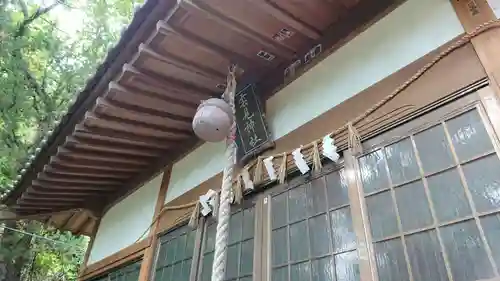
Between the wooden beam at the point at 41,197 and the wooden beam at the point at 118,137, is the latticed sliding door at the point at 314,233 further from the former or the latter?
the wooden beam at the point at 41,197

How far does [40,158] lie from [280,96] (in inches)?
146

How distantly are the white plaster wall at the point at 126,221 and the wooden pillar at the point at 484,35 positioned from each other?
4.28 meters

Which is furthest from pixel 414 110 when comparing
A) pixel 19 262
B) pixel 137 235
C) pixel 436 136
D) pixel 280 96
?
pixel 19 262

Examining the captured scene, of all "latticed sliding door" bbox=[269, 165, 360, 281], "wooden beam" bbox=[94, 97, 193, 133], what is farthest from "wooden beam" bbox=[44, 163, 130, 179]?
"latticed sliding door" bbox=[269, 165, 360, 281]

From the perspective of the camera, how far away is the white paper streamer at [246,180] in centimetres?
336

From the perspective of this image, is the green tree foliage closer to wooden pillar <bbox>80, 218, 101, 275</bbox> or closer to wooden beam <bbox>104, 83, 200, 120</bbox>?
wooden pillar <bbox>80, 218, 101, 275</bbox>

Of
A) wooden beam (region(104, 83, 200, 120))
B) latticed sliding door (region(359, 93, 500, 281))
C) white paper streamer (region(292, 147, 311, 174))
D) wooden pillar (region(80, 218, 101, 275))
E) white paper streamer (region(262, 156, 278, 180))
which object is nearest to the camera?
latticed sliding door (region(359, 93, 500, 281))

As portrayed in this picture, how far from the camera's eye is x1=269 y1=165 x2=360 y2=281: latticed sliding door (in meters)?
2.45

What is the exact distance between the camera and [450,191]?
203cm

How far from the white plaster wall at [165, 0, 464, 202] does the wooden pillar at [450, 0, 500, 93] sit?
6 cm

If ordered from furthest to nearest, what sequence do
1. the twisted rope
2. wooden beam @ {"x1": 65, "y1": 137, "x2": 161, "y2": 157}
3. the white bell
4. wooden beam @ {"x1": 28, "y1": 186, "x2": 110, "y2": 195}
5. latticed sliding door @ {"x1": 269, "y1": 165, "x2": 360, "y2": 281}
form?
1. wooden beam @ {"x1": 28, "y1": 186, "x2": 110, "y2": 195}
2. wooden beam @ {"x1": 65, "y1": 137, "x2": 161, "y2": 157}
3. the white bell
4. latticed sliding door @ {"x1": 269, "y1": 165, "x2": 360, "y2": 281}
5. the twisted rope

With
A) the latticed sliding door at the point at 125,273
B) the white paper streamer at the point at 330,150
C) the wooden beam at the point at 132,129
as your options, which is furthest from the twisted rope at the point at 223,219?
the latticed sliding door at the point at 125,273

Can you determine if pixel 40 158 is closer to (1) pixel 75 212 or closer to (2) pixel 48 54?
(1) pixel 75 212

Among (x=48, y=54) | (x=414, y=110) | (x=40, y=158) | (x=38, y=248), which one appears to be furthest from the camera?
(x=38, y=248)
